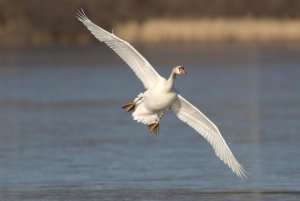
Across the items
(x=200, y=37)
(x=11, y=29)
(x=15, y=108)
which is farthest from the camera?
(x=11, y=29)

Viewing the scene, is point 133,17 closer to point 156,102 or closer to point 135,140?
point 135,140

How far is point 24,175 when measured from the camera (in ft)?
42.0

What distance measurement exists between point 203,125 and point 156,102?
0.74 metres

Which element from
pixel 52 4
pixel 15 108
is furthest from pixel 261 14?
pixel 15 108

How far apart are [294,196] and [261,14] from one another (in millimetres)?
32281

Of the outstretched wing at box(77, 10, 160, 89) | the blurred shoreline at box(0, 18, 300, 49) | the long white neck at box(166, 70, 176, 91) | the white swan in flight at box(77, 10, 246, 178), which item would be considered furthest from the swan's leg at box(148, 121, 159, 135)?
the blurred shoreline at box(0, 18, 300, 49)

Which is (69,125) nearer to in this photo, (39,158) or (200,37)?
(39,158)

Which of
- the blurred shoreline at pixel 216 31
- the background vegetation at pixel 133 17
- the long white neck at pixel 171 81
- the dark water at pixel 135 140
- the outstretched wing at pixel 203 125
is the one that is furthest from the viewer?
the background vegetation at pixel 133 17

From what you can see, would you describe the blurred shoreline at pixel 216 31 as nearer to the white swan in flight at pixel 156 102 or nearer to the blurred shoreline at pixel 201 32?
the blurred shoreline at pixel 201 32

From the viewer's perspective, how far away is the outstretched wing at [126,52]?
11.9 m

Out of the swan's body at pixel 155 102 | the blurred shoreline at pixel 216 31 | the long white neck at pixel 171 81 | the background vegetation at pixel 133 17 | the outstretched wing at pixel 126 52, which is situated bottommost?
the swan's body at pixel 155 102

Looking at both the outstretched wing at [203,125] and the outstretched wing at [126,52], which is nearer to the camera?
the outstretched wing at [203,125]

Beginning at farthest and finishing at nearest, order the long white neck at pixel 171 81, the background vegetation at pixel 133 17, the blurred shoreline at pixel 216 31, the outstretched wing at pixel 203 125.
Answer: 1. the background vegetation at pixel 133 17
2. the blurred shoreline at pixel 216 31
3. the outstretched wing at pixel 203 125
4. the long white neck at pixel 171 81

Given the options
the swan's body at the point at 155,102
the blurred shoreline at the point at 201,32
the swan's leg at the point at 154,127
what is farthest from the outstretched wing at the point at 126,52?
the blurred shoreline at the point at 201,32
